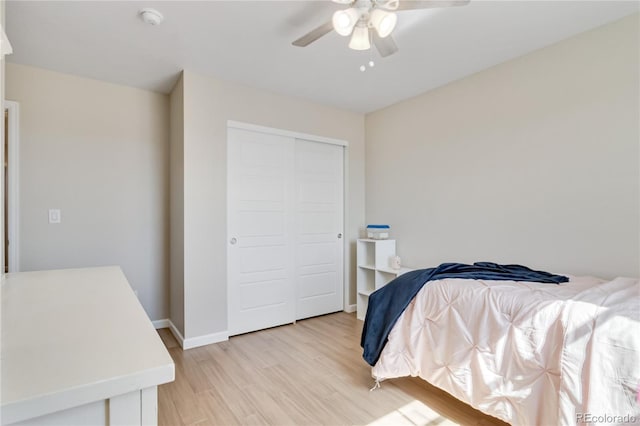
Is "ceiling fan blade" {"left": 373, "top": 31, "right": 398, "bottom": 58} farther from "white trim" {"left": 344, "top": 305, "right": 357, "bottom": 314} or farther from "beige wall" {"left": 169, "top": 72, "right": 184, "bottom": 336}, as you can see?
"white trim" {"left": 344, "top": 305, "right": 357, "bottom": 314}

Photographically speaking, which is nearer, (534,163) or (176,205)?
(534,163)

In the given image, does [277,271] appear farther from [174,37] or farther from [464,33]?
[464,33]

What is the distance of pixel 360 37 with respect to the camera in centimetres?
186

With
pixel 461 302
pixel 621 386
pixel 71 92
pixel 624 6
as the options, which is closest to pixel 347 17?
pixel 461 302

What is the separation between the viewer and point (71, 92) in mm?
2885

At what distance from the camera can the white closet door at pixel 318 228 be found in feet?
11.8

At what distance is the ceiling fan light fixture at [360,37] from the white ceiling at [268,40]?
0.91 feet

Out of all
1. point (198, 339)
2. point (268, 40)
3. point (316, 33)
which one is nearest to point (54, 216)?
point (198, 339)

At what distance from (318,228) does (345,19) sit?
2.41 meters

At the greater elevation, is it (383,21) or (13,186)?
(383,21)

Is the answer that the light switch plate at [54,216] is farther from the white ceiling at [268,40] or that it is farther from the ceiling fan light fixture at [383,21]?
the ceiling fan light fixture at [383,21]

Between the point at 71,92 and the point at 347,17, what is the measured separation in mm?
2664

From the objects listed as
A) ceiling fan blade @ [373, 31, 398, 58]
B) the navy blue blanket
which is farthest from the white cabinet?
ceiling fan blade @ [373, 31, 398, 58]

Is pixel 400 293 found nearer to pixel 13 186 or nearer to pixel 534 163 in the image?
pixel 534 163
